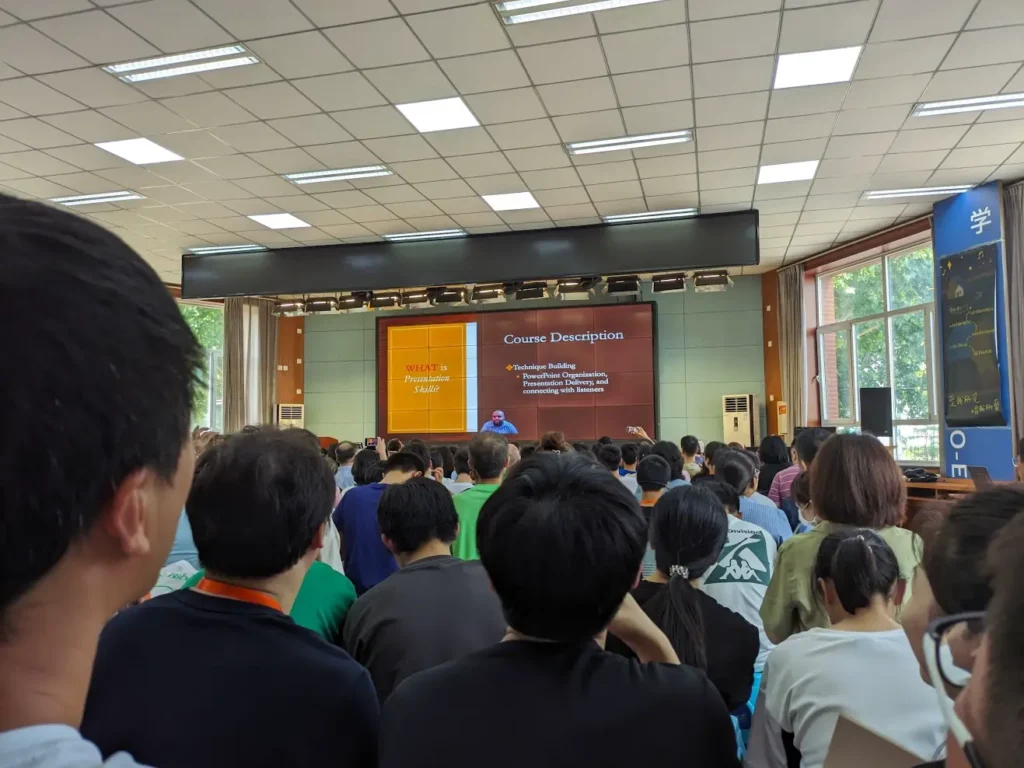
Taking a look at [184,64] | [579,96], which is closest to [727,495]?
[579,96]

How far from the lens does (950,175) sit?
6.92 meters

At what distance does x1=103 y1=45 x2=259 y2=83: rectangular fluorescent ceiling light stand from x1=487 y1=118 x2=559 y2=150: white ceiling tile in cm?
197

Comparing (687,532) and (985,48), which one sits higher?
(985,48)

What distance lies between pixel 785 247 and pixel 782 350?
1835 mm

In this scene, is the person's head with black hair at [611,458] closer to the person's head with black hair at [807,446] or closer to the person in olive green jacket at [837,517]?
the person's head with black hair at [807,446]

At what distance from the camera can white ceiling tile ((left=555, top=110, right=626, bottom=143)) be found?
217 inches

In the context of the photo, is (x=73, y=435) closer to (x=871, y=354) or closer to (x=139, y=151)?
(x=139, y=151)

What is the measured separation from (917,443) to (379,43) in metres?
8.12

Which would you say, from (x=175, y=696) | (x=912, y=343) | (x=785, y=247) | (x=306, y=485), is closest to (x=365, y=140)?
(x=306, y=485)

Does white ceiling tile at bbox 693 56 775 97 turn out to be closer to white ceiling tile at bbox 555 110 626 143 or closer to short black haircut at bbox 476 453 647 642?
white ceiling tile at bbox 555 110 626 143

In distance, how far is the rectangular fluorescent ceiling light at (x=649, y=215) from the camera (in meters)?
7.84

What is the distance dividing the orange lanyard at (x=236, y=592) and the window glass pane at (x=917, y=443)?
30.3 ft

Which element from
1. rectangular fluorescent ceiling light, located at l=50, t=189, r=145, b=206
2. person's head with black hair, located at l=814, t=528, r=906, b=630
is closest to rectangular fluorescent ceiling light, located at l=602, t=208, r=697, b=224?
rectangular fluorescent ceiling light, located at l=50, t=189, r=145, b=206

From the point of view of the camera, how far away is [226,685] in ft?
3.46
